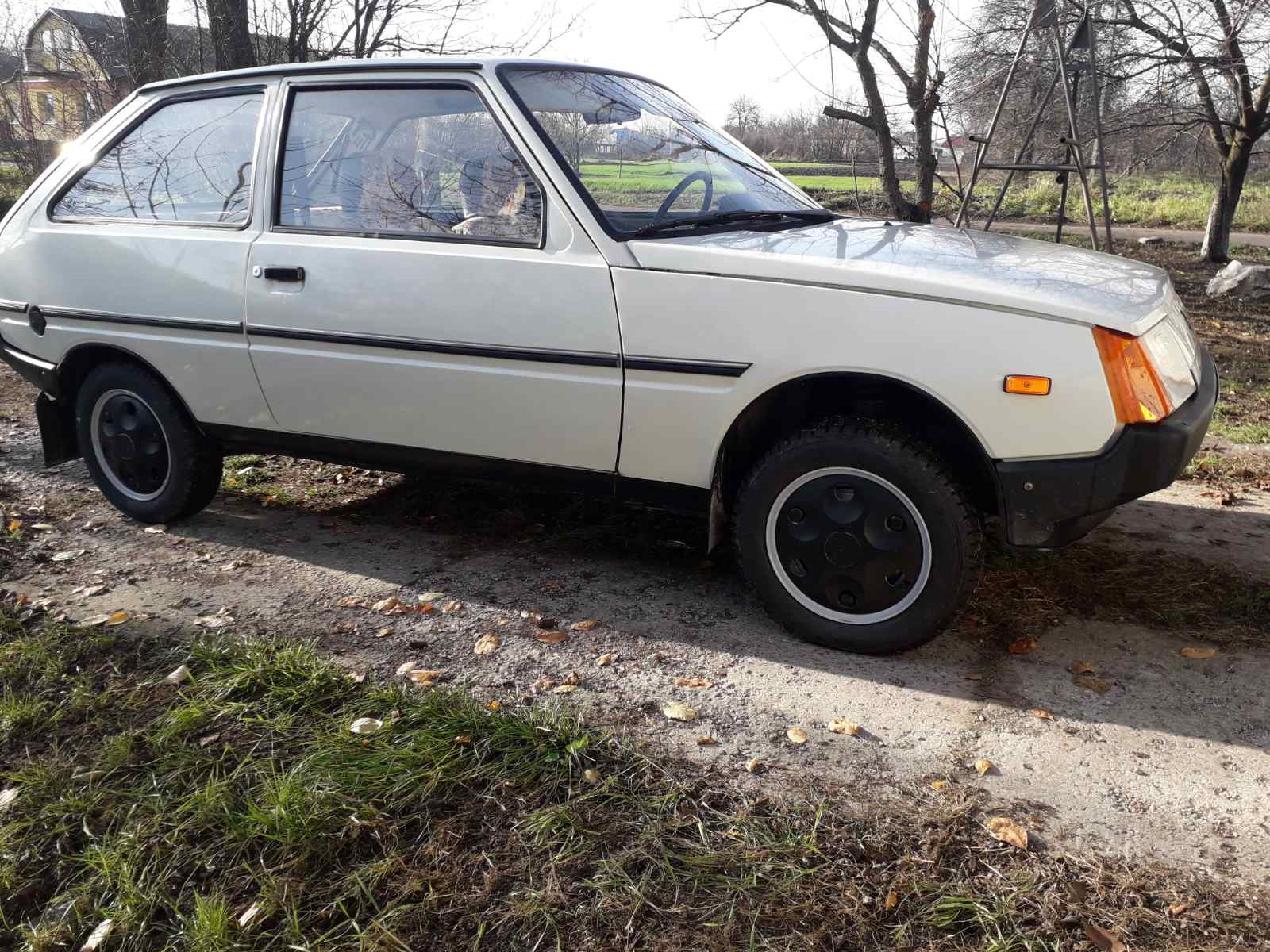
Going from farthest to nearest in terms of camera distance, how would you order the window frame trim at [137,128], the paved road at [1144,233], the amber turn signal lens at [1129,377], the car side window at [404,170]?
the paved road at [1144,233] → the window frame trim at [137,128] → the car side window at [404,170] → the amber turn signal lens at [1129,377]

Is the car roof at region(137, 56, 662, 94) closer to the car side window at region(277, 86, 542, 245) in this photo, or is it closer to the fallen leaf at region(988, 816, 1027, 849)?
the car side window at region(277, 86, 542, 245)

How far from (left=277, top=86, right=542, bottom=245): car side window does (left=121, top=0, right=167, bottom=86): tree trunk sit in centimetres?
815

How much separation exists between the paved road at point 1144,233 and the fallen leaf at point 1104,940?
16416 millimetres

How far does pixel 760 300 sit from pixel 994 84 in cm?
771

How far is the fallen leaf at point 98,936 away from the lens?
215 cm

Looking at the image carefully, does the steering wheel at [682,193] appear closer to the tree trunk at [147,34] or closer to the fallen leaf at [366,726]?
the fallen leaf at [366,726]

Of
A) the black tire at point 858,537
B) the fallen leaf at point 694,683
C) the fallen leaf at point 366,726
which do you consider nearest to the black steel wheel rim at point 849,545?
the black tire at point 858,537

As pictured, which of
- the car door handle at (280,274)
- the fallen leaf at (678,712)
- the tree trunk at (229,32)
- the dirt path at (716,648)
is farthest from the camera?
the tree trunk at (229,32)

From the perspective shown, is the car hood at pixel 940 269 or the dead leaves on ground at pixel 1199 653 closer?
the car hood at pixel 940 269

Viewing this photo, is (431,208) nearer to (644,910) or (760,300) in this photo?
(760,300)

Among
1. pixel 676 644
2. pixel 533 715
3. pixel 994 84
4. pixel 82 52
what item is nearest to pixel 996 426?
pixel 676 644

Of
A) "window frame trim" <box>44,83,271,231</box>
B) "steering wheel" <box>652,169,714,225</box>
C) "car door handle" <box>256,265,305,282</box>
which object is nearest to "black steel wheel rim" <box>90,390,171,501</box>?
"window frame trim" <box>44,83,271,231</box>

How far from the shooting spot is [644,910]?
218 cm

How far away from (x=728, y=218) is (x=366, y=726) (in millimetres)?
2151
